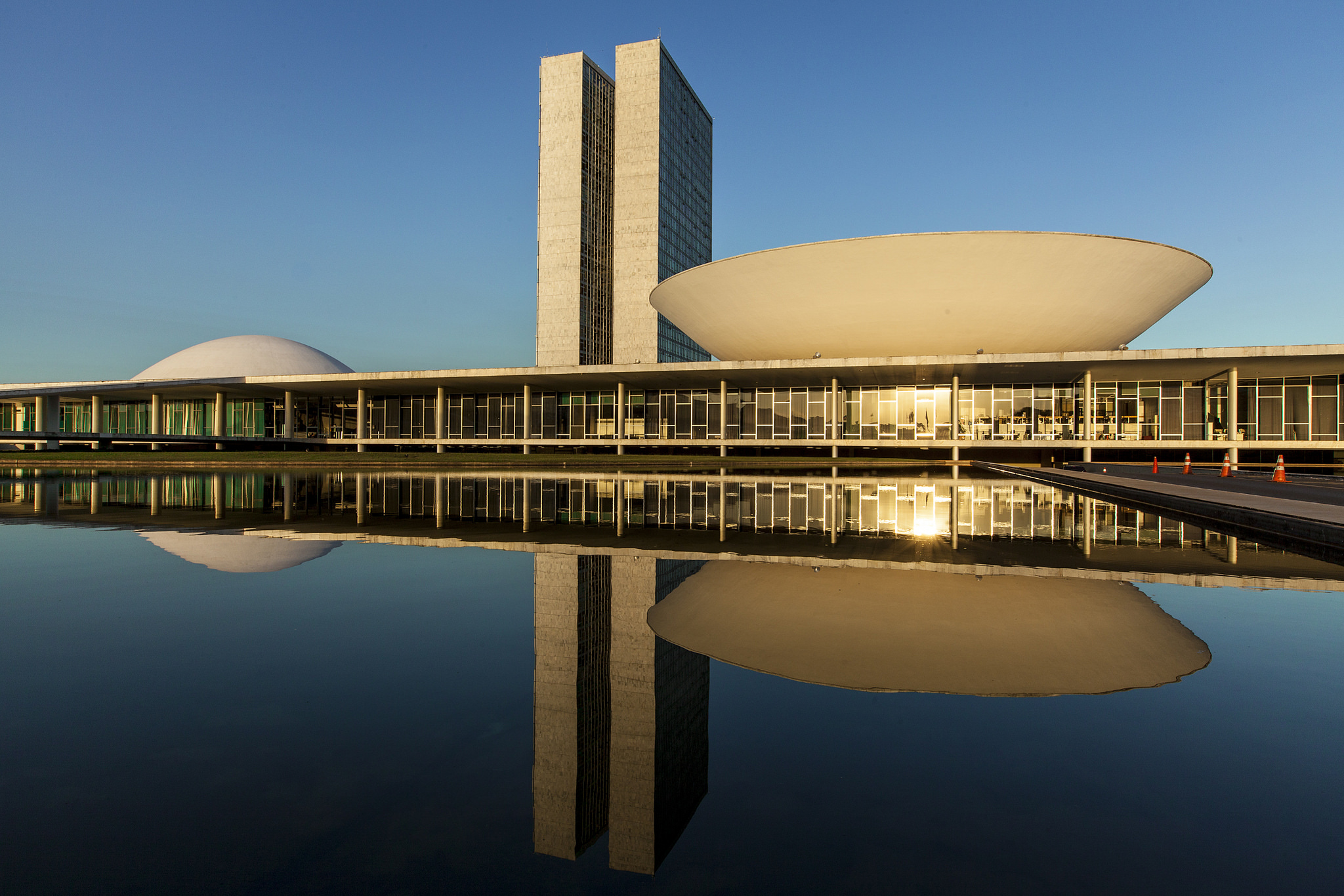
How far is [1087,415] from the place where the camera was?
33531 mm

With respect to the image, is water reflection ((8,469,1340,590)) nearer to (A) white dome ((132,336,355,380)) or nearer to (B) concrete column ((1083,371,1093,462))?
(B) concrete column ((1083,371,1093,462))

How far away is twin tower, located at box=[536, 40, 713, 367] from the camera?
82500mm

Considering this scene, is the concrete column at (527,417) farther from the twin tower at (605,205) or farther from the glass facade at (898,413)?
the twin tower at (605,205)

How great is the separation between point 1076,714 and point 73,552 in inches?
387

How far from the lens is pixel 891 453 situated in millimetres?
39219

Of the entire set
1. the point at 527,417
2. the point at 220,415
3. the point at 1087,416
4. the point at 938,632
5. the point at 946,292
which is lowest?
the point at 938,632

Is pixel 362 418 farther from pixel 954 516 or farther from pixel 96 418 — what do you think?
pixel 954 516

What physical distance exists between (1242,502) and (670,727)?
41.7 ft

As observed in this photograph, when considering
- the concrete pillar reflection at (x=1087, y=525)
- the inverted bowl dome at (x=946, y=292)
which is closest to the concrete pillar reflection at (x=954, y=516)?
the concrete pillar reflection at (x=1087, y=525)

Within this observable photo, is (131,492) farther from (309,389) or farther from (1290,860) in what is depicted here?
(309,389)

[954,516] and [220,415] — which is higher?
[220,415]

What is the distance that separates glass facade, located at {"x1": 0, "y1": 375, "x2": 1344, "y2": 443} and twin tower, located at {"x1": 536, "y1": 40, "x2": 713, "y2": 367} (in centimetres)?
3960

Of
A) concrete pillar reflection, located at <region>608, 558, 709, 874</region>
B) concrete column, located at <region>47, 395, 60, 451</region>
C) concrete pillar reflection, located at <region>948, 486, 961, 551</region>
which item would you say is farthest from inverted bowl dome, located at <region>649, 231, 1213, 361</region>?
concrete column, located at <region>47, 395, 60, 451</region>

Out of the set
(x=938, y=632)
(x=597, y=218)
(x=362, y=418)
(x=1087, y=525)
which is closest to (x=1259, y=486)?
(x=1087, y=525)
